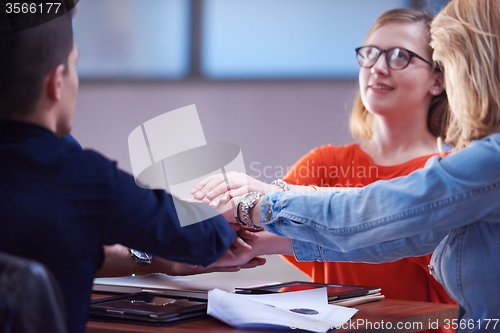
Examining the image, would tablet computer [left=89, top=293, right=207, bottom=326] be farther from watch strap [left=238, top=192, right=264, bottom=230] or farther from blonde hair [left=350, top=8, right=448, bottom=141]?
blonde hair [left=350, top=8, right=448, bottom=141]

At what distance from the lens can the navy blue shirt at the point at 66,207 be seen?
2.28 ft

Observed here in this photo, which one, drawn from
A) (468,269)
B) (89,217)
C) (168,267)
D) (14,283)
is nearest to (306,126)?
(168,267)

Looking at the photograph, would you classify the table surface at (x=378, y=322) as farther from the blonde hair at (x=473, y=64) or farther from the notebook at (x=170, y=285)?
the blonde hair at (x=473, y=64)

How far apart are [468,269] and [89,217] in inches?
26.1

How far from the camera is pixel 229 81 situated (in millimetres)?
3307

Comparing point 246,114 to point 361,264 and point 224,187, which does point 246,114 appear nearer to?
point 361,264

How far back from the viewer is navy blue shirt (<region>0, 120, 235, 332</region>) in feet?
2.28

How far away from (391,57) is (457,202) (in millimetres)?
979

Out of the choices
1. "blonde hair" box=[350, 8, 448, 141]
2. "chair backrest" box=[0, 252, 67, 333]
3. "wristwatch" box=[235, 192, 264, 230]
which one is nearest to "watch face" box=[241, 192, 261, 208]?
"wristwatch" box=[235, 192, 264, 230]

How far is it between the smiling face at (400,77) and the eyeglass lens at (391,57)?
0.05 feet

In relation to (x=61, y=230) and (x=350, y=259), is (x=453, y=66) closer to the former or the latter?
(x=350, y=259)

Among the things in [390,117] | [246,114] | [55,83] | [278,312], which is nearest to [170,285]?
[278,312]

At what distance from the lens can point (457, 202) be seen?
0.91 metres

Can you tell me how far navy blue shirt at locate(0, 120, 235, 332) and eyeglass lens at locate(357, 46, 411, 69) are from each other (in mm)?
1206
